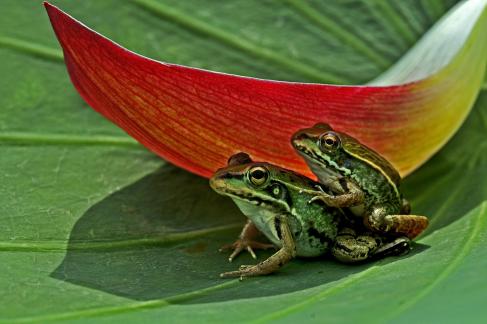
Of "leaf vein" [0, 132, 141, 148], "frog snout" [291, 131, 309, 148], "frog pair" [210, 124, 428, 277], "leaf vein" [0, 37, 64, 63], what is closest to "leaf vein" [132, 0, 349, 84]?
Result: "leaf vein" [0, 37, 64, 63]

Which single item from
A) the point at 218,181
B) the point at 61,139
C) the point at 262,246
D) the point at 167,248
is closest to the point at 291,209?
the point at 262,246

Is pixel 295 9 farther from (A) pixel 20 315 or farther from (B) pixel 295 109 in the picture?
(A) pixel 20 315

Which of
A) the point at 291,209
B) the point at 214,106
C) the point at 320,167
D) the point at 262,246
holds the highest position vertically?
the point at 214,106

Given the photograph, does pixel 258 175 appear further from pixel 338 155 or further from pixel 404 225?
pixel 404 225

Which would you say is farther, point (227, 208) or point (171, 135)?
point (227, 208)

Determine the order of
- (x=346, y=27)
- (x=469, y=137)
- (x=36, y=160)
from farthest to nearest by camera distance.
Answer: (x=346, y=27)
(x=469, y=137)
(x=36, y=160)

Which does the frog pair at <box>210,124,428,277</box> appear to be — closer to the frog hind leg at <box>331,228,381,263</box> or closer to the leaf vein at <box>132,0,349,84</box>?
the frog hind leg at <box>331,228,381,263</box>

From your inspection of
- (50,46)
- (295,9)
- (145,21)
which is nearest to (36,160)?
(50,46)
